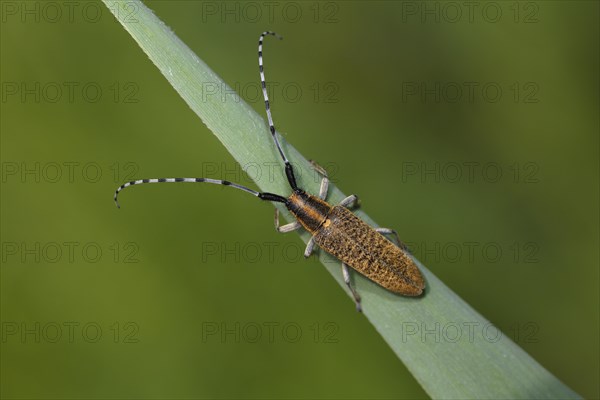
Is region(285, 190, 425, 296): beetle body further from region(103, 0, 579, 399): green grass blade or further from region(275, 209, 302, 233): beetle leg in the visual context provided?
region(103, 0, 579, 399): green grass blade

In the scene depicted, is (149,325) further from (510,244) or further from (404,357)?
(510,244)

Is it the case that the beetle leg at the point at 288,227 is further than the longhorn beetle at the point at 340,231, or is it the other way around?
the beetle leg at the point at 288,227

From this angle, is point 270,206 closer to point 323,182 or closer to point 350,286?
point 323,182

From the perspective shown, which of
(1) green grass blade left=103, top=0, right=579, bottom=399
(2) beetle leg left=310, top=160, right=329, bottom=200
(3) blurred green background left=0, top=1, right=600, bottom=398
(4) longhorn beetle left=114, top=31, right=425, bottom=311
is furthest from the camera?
(3) blurred green background left=0, top=1, right=600, bottom=398

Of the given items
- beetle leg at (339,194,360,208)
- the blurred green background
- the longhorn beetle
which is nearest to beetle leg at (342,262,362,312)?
the longhorn beetle

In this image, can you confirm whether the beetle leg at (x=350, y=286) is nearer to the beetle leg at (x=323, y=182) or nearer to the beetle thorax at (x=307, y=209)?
the beetle thorax at (x=307, y=209)

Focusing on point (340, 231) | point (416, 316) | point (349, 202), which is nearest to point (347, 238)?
point (340, 231)

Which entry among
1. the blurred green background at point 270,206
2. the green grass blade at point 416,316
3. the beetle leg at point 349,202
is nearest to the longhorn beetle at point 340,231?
the beetle leg at point 349,202
